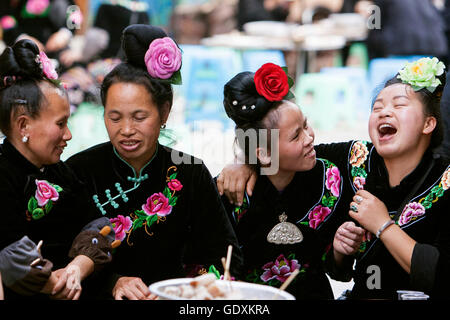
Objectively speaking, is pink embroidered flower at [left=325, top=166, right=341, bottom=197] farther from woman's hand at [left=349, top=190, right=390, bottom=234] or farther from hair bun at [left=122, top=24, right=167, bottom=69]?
hair bun at [left=122, top=24, right=167, bottom=69]

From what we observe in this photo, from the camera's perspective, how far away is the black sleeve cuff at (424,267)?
208 centimetres

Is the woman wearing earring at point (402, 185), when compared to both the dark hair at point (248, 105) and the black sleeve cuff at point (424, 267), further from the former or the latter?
the dark hair at point (248, 105)

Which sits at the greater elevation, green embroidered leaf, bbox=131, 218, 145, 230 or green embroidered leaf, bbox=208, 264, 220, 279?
green embroidered leaf, bbox=131, 218, 145, 230

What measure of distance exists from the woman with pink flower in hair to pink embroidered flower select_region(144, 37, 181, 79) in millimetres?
710

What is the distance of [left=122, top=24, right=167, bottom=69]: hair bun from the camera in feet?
7.41

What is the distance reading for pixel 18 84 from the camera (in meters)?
2.10

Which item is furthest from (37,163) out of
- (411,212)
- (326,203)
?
(411,212)

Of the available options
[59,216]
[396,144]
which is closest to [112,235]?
[59,216]

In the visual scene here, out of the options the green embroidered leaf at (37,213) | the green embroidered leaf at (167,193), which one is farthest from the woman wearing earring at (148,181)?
the green embroidered leaf at (37,213)

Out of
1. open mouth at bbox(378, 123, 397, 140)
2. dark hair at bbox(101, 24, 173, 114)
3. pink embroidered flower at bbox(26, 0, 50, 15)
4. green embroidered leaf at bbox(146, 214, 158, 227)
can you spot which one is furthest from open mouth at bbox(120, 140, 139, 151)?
pink embroidered flower at bbox(26, 0, 50, 15)

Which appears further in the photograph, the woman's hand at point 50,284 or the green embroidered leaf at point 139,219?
the green embroidered leaf at point 139,219

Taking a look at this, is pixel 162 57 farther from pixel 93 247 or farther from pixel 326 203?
pixel 326 203

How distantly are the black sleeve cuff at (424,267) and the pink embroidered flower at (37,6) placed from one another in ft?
14.8

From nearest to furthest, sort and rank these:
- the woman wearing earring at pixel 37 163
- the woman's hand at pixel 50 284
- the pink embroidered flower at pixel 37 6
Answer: the woman's hand at pixel 50 284 < the woman wearing earring at pixel 37 163 < the pink embroidered flower at pixel 37 6
